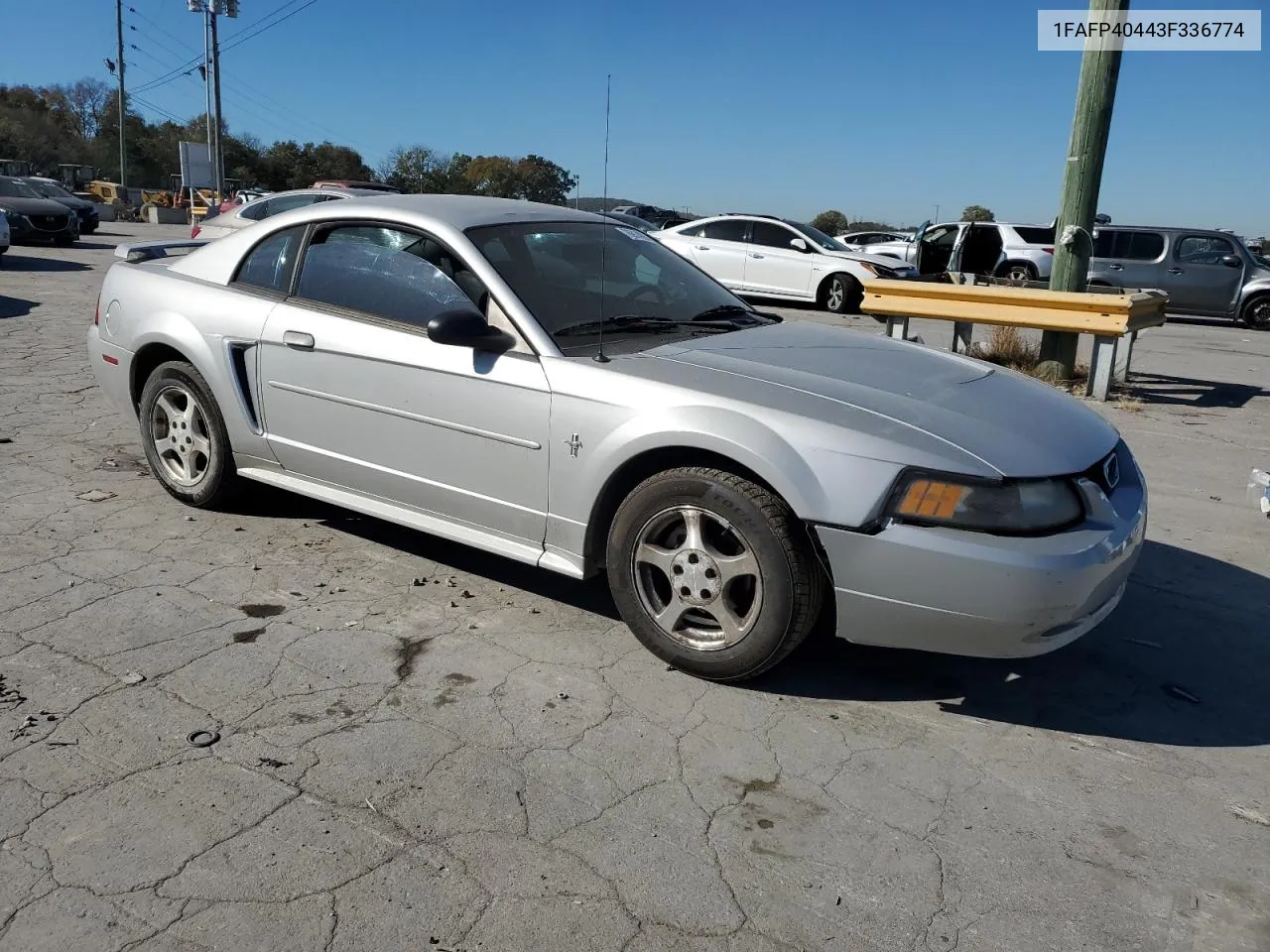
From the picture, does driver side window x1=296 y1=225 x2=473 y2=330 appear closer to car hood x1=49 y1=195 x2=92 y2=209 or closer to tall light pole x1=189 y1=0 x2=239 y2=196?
car hood x1=49 y1=195 x2=92 y2=209

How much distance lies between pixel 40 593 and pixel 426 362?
172 cm

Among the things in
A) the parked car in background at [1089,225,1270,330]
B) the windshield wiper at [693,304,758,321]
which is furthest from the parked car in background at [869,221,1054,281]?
the windshield wiper at [693,304,758,321]

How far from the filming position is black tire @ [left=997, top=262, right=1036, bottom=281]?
18359 millimetres

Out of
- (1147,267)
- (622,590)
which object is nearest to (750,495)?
(622,590)

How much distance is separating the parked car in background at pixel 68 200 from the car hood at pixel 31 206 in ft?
3.28

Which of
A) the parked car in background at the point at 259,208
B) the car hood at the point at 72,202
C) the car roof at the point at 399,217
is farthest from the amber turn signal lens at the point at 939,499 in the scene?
the car hood at the point at 72,202

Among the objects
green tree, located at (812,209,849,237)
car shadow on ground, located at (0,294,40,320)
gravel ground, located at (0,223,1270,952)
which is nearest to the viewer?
gravel ground, located at (0,223,1270,952)

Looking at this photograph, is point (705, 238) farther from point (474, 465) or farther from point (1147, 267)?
point (474, 465)

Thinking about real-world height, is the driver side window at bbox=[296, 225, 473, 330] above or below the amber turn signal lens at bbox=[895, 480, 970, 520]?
above

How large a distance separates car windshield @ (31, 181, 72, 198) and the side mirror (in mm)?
23279

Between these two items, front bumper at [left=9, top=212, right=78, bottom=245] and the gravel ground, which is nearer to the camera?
the gravel ground

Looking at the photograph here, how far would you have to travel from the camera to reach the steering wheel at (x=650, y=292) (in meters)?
4.15

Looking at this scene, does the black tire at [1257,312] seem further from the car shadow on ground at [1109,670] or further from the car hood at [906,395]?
the car hood at [906,395]

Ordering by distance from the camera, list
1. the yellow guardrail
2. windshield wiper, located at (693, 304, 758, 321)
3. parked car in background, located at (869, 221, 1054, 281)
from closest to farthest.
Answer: windshield wiper, located at (693, 304, 758, 321) → the yellow guardrail → parked car in background, located at (869, 221, 1054, 281)
